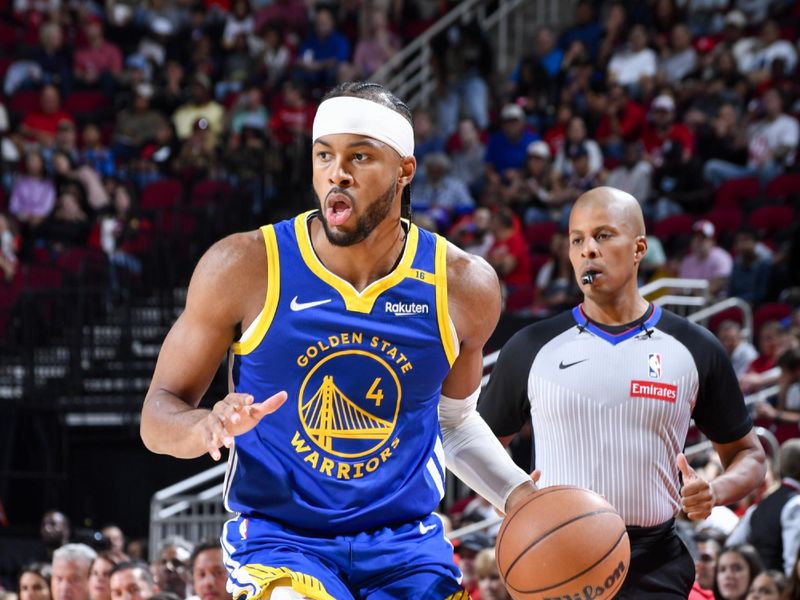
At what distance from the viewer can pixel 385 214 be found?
4199mm

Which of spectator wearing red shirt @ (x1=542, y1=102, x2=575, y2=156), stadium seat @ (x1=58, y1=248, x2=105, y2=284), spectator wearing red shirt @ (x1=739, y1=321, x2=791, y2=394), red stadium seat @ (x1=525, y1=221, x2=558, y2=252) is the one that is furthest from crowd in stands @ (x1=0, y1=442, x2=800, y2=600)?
spectator wearing red shirt @ (x1=542, y1=102, x2=575, y2=156)

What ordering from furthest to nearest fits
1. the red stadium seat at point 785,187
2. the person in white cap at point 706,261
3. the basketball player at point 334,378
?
1. the red stadium seat at point 785,187
2. the person in white cap at point 706,261
3. the basketball player at point 334,378

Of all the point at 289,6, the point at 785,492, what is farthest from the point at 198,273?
the point at 289,6

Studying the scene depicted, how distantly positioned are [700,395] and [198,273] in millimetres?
2122

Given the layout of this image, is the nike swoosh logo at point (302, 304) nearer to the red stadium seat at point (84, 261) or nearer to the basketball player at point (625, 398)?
the basketball player at point (625, 398)

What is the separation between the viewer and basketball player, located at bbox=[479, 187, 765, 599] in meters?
5.09

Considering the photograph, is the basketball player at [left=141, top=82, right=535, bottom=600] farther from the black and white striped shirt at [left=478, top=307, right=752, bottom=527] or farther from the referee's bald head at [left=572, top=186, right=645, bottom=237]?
the referee's bald head at [left=572, top=186, right=645, bottom=237]

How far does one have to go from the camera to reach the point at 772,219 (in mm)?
13609

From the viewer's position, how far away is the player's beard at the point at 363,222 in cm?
411

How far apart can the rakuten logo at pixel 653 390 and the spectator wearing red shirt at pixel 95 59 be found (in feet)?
47.3

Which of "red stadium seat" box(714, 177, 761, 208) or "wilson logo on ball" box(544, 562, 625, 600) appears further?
"red stadium seat" box(714, 177, 761, 208)

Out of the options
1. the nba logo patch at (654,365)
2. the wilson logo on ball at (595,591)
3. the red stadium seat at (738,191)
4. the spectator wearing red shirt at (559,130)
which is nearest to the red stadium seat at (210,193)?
the spectator wearing red shirt at (559,130)

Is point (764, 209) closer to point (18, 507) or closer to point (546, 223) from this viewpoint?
point (546, 223)

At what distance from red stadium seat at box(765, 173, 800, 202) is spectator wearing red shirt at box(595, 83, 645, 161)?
6.48 feet
